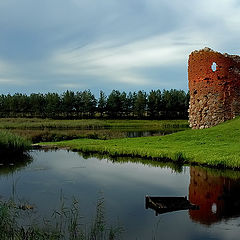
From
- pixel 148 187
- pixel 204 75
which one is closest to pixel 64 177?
pixel 148 187

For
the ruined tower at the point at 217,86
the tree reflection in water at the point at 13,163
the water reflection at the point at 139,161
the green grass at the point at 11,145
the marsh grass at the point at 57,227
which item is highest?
the ruined tower at the point at 217,86

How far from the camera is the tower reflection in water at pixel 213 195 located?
9219 millimetres

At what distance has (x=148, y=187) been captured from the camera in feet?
41.4

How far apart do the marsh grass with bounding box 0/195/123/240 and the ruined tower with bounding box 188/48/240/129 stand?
836 inches

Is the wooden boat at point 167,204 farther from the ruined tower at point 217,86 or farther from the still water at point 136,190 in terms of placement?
the ruined tower at point 217,86

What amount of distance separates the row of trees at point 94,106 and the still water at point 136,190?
81362 mm

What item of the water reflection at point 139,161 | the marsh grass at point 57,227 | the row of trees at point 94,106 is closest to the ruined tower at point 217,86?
the water reflection at point 139,161

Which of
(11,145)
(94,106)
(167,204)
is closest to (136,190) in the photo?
(167,204)

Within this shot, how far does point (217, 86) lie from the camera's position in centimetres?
2809

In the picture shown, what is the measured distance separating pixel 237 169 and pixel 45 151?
46.1 ft

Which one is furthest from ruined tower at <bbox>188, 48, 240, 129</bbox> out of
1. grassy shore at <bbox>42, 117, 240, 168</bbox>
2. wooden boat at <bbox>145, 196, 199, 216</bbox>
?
wooden boat at <bbox>145, 196, 199, 216</bbox>

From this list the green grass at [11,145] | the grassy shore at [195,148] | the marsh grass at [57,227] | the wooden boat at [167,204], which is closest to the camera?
the marsh grass at [57,227]

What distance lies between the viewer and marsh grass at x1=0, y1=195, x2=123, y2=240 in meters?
7.08

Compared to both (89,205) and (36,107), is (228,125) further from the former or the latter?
(36,107)
